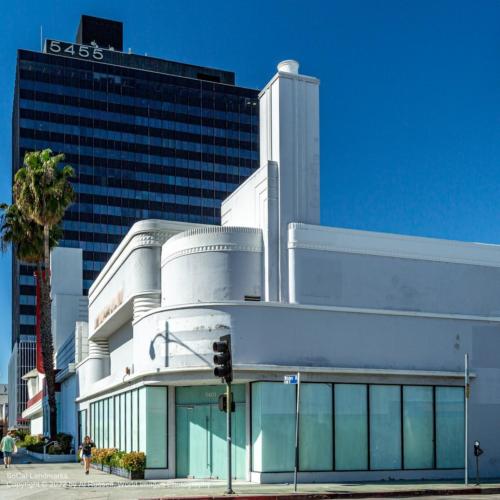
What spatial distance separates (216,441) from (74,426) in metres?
24.5

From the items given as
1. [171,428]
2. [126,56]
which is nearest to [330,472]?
[171,428]

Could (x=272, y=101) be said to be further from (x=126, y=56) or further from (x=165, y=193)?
(x=126, y=56)

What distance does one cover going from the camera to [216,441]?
1138 inches

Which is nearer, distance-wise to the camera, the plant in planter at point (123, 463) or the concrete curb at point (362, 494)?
the concrete curb at point (362, 494)

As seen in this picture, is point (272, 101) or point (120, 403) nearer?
Result: point (272, 101)

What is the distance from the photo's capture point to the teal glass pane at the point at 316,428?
27688 millimetres

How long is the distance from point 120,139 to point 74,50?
16.1m

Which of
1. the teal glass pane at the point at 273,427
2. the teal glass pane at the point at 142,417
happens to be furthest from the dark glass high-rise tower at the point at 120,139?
the teal glass pane at the point at 273,427

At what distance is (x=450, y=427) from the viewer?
98.5ft

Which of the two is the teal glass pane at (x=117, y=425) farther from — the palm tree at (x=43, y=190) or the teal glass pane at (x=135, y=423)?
the palm tree at (x=43, y=190)

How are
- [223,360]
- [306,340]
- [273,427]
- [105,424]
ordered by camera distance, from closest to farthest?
[223,360], [273,427], [306,340], [105,424]

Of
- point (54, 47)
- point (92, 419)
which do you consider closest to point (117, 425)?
point (92, 419)

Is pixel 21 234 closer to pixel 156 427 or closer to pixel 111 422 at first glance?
pixel 111 422

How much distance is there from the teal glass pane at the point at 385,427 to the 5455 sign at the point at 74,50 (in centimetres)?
11567
